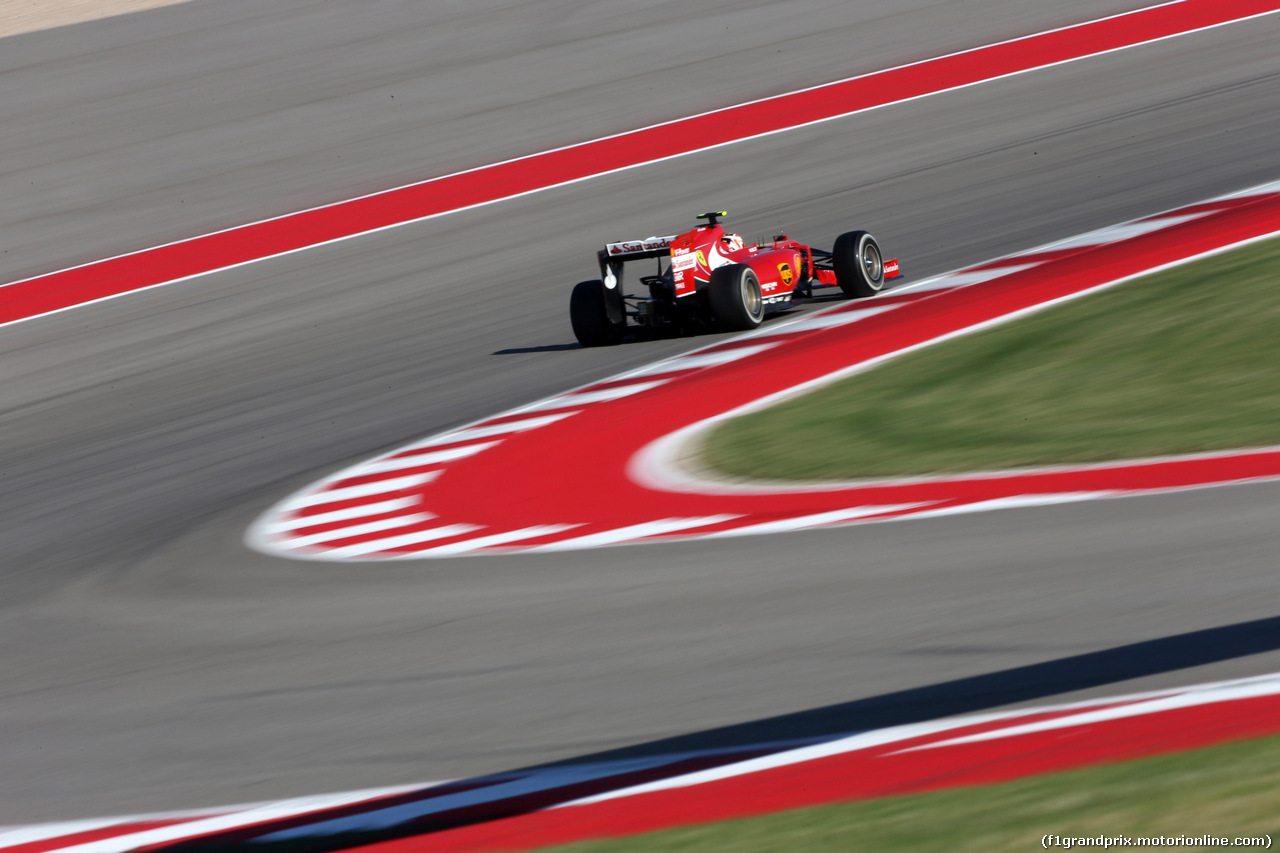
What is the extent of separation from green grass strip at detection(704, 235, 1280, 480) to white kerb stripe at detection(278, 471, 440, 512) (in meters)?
1.70

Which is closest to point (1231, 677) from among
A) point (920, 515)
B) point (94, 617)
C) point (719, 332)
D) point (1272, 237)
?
point (920, 515)

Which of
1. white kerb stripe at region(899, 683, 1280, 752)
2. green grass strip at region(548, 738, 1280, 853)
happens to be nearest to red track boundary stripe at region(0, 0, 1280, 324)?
white kerb stripe at region(899, 683, 1280, 752)

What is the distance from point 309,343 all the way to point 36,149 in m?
10.3

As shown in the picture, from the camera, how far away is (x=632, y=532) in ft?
23.3

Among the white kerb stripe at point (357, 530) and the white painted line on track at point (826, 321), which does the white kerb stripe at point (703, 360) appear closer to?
the white painted line on track at point (826, 321)

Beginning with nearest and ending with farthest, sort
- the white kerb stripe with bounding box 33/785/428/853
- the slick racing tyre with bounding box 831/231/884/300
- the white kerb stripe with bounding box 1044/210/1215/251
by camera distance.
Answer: the white kerb stripe with bounding box 33/785/428/853 → the slick racing tyre with bounding box 831/231/884/300 → the white kerb stripe with bounding box 1044/210/1215/251

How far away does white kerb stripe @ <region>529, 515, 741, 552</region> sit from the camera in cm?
699

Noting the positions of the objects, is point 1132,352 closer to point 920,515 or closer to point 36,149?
point 920,515

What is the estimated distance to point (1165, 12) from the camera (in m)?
22.6

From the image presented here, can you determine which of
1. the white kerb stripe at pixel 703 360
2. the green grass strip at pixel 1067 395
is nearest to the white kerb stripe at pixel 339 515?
the green grass strip at pixel 1067 395

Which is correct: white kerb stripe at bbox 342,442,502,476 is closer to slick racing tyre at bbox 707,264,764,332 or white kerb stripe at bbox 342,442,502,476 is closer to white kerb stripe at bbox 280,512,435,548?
white kerb stripe at bbox 280,512,435,548

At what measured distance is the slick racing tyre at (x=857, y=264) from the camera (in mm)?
12477

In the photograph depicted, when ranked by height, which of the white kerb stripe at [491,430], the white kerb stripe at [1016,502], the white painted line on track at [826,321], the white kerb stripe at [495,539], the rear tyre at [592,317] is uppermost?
the rear tyre at [592,317]

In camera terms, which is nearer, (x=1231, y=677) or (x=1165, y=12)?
(x=1231, y=677)
